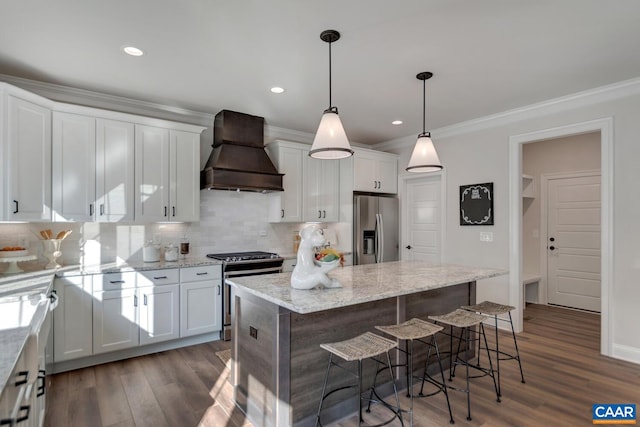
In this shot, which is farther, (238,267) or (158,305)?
(238,267)

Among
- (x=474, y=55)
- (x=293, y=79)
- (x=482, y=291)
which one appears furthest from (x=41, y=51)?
(x=482, y=291)

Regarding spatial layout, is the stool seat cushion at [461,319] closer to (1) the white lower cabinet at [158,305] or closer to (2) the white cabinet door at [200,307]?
(2) the white cabinet door at [200,307]

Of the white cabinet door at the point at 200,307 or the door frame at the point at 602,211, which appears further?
the white cabinet door at the point at 200,307

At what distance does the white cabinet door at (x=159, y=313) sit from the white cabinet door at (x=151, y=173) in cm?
80

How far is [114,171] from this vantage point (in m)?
3.52

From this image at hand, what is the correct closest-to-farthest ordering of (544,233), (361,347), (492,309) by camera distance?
1. (361,347)
2. (492,309)
3. (544,233)

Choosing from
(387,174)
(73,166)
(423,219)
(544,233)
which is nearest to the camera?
(73,166)

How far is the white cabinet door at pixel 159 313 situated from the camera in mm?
3447

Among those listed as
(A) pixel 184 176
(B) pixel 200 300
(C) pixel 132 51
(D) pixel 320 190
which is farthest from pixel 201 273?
(C) pixel 132 51

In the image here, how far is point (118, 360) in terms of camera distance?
3.41 meters

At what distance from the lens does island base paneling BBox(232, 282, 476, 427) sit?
2080 millimetres

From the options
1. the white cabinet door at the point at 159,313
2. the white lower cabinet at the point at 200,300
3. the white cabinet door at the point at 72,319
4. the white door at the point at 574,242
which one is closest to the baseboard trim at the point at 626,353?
the white door at the point at 574,242

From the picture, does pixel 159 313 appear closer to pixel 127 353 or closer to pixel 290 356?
pixel 127 353

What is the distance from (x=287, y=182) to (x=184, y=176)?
1366 mm
